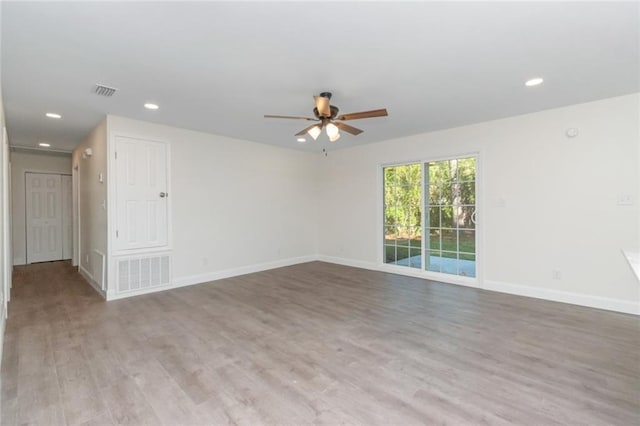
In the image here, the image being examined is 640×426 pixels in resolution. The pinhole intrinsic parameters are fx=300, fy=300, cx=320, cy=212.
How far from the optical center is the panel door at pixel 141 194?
14.0ft

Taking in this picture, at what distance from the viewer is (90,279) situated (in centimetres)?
500

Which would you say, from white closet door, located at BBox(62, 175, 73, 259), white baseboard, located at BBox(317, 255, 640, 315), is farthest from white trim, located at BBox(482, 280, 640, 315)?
white closet door, located at BBox(62, 175, 73, 259)

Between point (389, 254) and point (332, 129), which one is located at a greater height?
point (332, 129)

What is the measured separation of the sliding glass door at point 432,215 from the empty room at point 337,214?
4cm

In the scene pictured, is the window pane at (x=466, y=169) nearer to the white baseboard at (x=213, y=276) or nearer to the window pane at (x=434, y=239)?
the window pane at (x=434, y=239)

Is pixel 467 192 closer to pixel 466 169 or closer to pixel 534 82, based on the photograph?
pixel 466 169

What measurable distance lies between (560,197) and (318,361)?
12.4ft

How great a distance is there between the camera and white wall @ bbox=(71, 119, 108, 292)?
4.35 m

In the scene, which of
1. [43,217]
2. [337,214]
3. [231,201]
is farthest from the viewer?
[43,217]

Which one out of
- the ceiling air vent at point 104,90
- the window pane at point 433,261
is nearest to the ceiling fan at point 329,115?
the ceiling air vent at point 104,90

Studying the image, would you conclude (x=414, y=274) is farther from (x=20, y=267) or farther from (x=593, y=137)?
(x=20, y=267)

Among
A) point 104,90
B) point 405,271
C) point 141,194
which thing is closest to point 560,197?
point 405,271

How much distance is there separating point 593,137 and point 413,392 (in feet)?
12.7

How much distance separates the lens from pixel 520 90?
10.9ft
